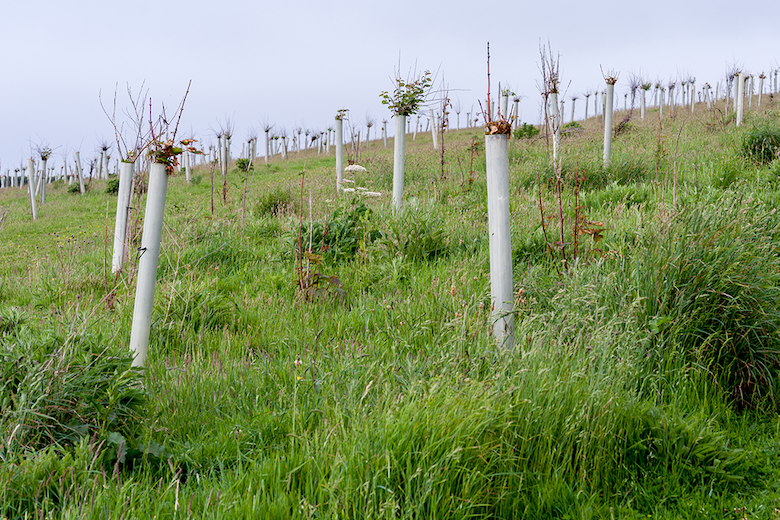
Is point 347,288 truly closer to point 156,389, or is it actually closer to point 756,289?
point 156,389

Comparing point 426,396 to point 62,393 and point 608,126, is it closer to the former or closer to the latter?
point 62,393

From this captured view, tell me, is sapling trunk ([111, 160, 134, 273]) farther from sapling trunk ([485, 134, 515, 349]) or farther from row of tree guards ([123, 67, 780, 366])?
sapling trunk ([485, 134, 515, 349])

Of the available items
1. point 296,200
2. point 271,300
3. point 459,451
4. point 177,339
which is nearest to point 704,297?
point 459,451

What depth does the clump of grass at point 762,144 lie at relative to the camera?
29.6ft

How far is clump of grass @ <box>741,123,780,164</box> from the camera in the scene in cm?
903

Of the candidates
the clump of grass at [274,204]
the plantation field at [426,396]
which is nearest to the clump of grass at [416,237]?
the plantation field at [426,396]

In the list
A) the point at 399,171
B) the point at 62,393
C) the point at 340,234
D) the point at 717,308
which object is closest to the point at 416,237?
the point at 340,234

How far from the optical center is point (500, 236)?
3.28m

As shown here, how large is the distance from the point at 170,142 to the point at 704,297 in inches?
147

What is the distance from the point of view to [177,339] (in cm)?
402

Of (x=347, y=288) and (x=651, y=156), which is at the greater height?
(x=651, y=156)

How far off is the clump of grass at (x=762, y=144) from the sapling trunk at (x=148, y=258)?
390 inches

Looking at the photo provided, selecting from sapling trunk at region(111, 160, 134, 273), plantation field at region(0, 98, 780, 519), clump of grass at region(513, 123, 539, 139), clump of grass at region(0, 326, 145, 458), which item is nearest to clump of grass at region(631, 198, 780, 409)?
plantation field at region(0, 98, 780, 519)

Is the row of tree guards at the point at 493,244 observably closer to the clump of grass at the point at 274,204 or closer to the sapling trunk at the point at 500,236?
the sapling trunk at the point at 500,236
